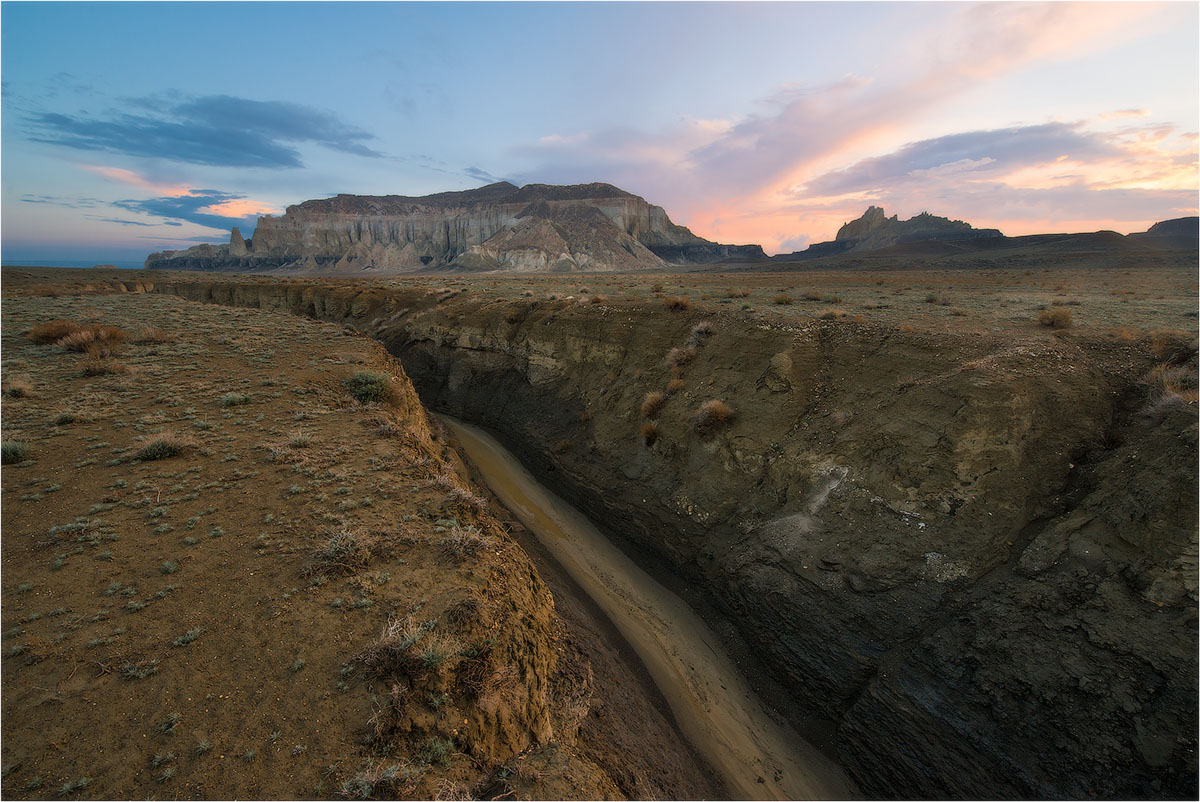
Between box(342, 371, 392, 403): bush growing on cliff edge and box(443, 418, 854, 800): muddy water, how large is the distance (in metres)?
6.36

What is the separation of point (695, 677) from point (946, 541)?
6490 millimetres

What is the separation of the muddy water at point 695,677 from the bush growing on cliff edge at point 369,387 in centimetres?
636

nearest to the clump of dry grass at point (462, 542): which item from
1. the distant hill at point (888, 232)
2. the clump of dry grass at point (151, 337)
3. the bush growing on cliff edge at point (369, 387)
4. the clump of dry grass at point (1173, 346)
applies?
the bush growing on cliff edge at point (369, 387)

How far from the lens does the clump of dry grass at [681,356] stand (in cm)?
1717

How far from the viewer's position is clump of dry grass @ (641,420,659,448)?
51.8ft

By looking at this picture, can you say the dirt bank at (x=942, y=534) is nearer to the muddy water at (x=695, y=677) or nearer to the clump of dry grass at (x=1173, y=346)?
the clump of dry grass at (x=1173, y=346)

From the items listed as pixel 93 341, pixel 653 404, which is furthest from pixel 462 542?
pixel 93 341

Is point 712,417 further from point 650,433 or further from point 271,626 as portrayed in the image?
point 271,626

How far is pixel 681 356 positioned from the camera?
17.3m

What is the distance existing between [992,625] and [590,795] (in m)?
7.88

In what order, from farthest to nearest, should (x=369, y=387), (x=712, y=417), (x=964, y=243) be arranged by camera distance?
(x=964, y=243), (x=369, y=387), (x=712, y=417)

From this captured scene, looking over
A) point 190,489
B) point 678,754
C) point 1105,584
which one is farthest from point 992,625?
point 190,489

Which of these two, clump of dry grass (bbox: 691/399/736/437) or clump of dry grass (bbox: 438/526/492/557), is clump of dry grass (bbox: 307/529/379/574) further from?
clump of dry grass (bbox: 691/399/736/437)

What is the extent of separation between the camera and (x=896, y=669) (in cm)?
876
